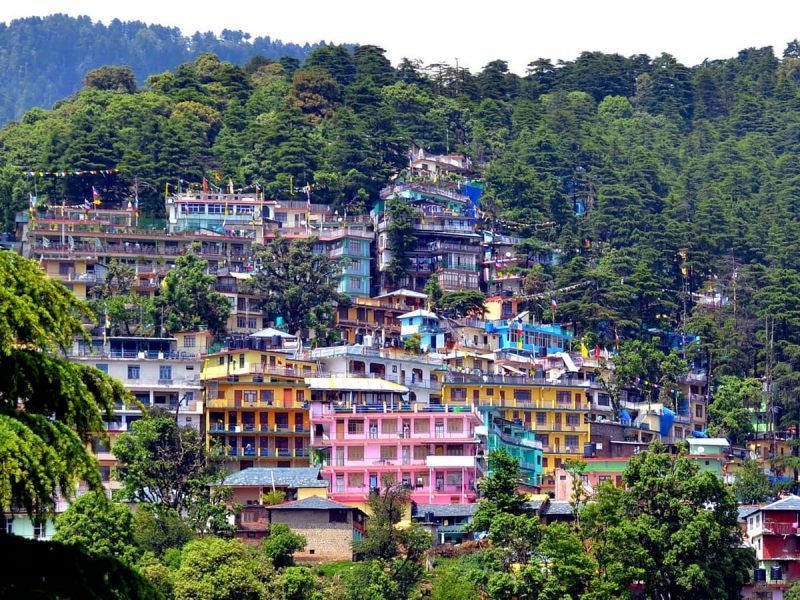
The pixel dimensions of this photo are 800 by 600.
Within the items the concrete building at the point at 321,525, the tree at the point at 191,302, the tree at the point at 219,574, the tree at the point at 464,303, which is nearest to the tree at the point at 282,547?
the concrete building at the point at 321,525

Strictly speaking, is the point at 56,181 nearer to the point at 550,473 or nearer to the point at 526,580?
the point at 550,473

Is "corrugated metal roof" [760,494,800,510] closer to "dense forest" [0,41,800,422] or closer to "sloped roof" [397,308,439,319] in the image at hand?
"dense forest" [0,41,800,422]

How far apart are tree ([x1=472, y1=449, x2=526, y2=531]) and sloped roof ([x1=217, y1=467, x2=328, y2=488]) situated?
10348 millimetres

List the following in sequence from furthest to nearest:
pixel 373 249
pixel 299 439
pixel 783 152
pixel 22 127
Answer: pixel 783 152
pixel 22 127
pixel 373 249
pixel 299 439

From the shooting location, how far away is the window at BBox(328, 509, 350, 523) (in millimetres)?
71500

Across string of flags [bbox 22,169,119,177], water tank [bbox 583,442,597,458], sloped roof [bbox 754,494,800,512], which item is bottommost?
sloped roof [bbox 754,494,800,512]

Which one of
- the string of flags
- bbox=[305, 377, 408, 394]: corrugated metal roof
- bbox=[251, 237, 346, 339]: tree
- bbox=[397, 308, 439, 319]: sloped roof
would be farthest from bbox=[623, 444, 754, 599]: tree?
the string of flags

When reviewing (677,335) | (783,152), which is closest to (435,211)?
(677,335)

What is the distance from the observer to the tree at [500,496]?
6594 centimetres

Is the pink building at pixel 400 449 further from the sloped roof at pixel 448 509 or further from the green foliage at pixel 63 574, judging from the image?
the green foliage at pixel 63 574

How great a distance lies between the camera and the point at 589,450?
293 ft

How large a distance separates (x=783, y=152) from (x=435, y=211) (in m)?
44.4

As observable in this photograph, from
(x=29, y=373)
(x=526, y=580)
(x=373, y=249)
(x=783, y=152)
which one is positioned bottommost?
(x=526, y=580)

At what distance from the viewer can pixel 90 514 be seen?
6388cm
